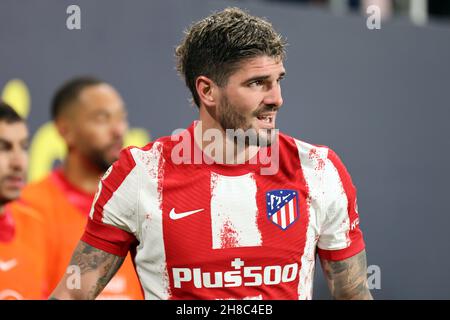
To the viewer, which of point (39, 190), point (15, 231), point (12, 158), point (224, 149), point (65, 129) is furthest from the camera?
point (65, 129)

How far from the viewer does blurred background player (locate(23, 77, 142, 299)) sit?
203 inches

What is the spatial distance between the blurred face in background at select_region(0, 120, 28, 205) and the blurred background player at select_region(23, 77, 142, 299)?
1.21ft

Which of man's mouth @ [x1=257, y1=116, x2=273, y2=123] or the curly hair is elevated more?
the curly hair

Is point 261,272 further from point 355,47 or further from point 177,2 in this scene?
point 355,47

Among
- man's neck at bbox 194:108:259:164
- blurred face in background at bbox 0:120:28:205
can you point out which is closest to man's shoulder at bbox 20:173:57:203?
blurred face in background at bbox 0:120:28:205

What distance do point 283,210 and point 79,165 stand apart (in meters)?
2.47

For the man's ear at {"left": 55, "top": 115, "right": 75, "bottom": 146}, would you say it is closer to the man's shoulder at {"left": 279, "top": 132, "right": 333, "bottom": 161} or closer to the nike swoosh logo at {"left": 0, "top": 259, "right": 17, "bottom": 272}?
the nike swoosh logo at {"left": 0, "top": 259, "right": 17, "bottom": 272}

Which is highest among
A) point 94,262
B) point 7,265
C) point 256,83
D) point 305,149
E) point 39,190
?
point 256,83

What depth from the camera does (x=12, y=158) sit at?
15.4ft

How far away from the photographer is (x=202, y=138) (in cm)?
326

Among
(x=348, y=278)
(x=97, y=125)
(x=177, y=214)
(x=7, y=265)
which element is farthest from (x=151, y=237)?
(x=97, y=125)

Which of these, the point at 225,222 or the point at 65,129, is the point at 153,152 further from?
the point at 65,129

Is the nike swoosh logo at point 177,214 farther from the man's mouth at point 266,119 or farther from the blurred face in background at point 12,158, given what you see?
the blurred face in background at point 12,158
